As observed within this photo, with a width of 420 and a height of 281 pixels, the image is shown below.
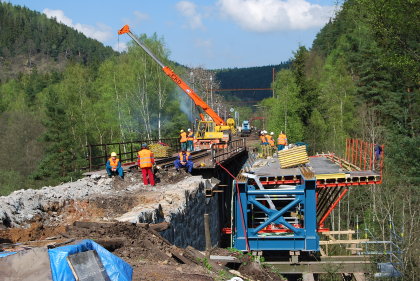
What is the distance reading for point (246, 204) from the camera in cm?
1548

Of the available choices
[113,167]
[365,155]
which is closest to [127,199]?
[113,167]

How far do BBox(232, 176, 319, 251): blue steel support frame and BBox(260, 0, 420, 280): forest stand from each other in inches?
98.1

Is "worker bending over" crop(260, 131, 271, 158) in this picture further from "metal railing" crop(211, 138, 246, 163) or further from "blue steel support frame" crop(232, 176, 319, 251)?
"blue steel support frame" crop(232, 176, 319, 251)

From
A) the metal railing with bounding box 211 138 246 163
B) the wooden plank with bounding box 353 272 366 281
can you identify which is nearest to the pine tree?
the metal railing with bounding box 211 138 246 163

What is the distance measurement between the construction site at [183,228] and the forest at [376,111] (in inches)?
93.7

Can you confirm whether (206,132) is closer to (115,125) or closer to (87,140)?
(115,125)

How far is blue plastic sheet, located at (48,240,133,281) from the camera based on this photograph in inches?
251

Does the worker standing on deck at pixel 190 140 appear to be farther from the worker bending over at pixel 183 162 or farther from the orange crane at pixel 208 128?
the worker bending over at pixel 183 162

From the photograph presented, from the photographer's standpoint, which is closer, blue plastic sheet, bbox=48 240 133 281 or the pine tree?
blue plastic sheet, bbox=48 240 133 281

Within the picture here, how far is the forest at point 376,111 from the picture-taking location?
67.7 ft

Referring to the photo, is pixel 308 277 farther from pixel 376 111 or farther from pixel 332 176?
pixel 376 111

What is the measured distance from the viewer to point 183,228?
1393 cm

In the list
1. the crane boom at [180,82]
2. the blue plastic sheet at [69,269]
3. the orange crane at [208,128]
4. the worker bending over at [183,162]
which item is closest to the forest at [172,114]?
the orange crane at [208,128]

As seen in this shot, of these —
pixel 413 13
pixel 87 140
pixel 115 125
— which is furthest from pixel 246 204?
pixel 87 140
